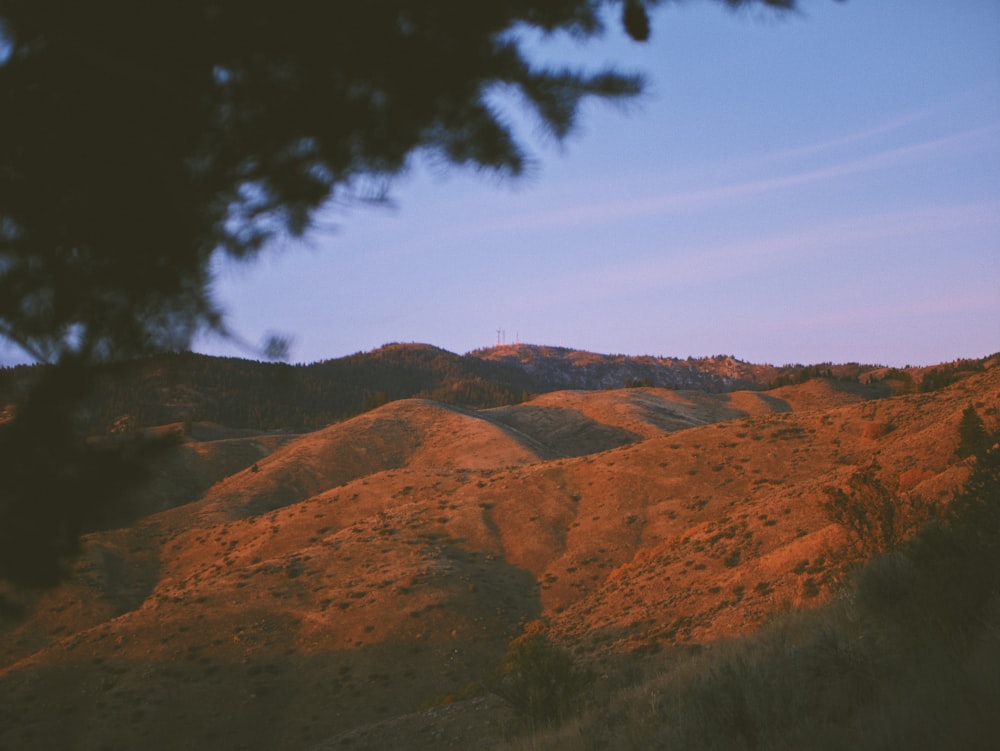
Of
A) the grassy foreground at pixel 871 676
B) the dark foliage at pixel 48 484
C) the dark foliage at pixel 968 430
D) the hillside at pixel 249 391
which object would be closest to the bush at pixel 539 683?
the grassy foreground at pixel 871 676

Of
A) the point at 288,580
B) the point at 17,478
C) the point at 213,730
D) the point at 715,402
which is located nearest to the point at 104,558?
the point at 288,580

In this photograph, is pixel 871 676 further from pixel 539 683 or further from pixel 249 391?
pixel 249 391

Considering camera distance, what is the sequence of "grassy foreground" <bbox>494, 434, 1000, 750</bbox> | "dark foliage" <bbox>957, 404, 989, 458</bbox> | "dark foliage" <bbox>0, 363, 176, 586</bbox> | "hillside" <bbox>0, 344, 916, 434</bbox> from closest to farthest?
1. "dark foliage" <bbox>0, 363, 176, 586</bbox>
2. "hillside" <bbox>0, 344, 916, 434</bbox>
3. "grassy foreground" <bbox>494, 434, 1000, 750</bbox>
4. "dark foliage" <bbox>957, 404, 989, 458</bbox>

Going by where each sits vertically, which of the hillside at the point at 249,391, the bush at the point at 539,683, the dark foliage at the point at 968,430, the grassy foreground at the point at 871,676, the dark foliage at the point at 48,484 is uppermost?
the hillside at the point at 249,391

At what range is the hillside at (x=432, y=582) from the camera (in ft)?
76.3

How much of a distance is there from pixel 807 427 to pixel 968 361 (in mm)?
81824

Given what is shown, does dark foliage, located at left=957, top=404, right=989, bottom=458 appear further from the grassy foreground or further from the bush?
the bush

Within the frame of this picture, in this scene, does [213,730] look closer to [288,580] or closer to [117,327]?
[288,580]

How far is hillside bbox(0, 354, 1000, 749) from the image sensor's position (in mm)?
23266

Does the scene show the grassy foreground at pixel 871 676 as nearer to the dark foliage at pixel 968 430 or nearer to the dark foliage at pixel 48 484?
the dark foliage at pixel 48 484

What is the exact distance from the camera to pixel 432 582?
3553cm

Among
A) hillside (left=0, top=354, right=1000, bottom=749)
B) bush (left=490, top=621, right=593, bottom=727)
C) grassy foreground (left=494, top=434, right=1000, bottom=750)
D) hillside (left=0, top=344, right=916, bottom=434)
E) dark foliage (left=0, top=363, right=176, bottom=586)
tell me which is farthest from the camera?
hillside (left=0, top=354, right=1000, bottom=749)

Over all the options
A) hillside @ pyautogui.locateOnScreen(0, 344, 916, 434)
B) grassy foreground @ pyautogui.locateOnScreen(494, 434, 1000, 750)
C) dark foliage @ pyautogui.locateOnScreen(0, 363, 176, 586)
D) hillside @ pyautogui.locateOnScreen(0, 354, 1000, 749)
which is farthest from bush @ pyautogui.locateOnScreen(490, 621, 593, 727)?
dark foliage @ pyautogui.locateOnScreen(0, 363, 176, 586)

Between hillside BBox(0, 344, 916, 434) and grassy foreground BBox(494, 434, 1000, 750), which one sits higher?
hillside BBox(0, 344, 916, 434)
